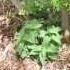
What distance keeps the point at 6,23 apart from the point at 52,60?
1283 mm

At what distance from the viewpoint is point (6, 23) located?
479cm

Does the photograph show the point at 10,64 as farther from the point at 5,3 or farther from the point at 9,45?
the point at 5,3

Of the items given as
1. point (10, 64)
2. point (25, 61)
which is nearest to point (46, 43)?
point (25, 61)

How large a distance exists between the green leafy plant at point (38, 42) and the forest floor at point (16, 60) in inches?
3.9

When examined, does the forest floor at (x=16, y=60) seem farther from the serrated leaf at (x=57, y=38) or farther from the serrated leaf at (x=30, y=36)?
the serrated leaf at (x=30, y=36)

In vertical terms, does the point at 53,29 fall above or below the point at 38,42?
above

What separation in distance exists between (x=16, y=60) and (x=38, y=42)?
1.53ft

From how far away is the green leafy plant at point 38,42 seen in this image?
398cm

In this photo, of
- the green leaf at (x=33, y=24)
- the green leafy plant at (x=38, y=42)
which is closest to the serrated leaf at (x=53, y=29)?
the green leafy plant at (x=38, y=42)

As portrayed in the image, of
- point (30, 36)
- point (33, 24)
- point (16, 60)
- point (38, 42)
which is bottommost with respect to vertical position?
point (16, 60)

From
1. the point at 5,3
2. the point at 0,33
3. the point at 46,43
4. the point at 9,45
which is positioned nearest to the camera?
the point at 46,43

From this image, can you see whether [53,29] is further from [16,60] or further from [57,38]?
[16,60]

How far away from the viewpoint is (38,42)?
4.13 metres

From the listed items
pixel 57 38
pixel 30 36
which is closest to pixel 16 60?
pixel 30 36
